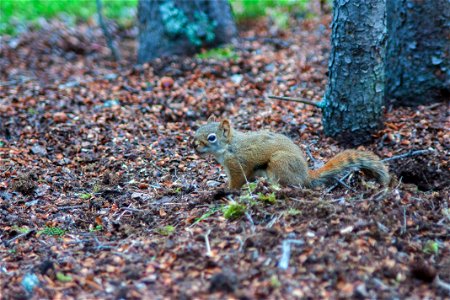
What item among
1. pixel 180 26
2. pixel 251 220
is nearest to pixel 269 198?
pixel 251 220

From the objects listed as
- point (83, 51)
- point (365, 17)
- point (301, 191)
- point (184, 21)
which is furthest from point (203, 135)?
point (83, 51)

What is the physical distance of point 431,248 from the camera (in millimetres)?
3359

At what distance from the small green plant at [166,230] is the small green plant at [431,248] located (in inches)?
63.3

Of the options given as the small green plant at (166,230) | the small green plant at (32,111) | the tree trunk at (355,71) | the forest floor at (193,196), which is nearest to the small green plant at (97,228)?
the forest floor at (193,196)

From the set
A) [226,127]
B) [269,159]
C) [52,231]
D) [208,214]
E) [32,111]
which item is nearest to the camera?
[208,214]

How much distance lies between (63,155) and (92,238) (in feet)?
6.27

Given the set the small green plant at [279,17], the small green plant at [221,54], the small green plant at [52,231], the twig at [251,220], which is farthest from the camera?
the small green plant at [279,17]

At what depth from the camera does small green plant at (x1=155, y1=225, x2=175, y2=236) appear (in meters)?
3.80

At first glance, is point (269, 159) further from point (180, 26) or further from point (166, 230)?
point (180, 26)

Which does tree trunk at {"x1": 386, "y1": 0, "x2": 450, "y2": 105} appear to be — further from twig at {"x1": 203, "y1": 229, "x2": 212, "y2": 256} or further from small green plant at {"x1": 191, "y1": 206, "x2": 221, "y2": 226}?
twig at {"x1": 203, "y1": 229, "x2": 212, "y2": 256}

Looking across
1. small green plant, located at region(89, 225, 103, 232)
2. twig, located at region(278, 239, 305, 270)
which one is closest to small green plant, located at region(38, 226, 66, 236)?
small green plant, located at region(89, 225, 103, 232)

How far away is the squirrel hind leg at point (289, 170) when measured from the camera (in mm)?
4238

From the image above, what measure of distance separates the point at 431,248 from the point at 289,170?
123 cm

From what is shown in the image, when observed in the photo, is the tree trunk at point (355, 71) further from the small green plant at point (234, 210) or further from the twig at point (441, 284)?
the twig at point (441, 284)
